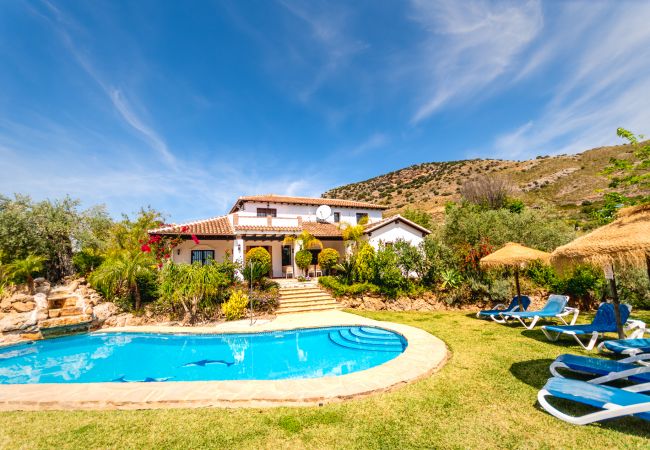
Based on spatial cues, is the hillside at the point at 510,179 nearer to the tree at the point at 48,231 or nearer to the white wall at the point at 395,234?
the white wall at the point at 395,234

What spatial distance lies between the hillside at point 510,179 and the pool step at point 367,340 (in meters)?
36.3

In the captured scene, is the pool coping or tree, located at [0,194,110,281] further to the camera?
tree, located at [0,194,110,281]

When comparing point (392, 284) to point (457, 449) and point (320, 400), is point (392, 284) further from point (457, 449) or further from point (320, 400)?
point (457, 449)

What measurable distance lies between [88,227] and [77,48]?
17.8 meters

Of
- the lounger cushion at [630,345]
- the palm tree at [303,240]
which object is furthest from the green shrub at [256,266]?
the lounger cushion at [630,345]

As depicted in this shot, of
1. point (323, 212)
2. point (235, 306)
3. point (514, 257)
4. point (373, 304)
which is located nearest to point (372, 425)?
point (514, 257)

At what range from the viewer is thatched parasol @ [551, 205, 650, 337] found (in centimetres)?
483

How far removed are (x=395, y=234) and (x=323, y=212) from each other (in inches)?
285

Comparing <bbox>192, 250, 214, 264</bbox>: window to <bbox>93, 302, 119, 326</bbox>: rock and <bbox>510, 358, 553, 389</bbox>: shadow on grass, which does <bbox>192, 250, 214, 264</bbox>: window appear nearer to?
<bbox>93, 302, 119, 326</bbox>: rock

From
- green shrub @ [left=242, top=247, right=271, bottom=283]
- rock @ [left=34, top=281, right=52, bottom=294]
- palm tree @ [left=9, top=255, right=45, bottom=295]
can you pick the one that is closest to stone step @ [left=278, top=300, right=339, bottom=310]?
green shrub @ [left=242, top=247, right=271, bottom=283]

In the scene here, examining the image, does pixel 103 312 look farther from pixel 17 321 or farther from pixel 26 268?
pixel 26 268

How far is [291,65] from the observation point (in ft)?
59.9

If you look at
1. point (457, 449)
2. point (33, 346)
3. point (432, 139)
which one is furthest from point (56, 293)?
point (432, 139)

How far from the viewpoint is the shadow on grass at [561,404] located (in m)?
4.08
